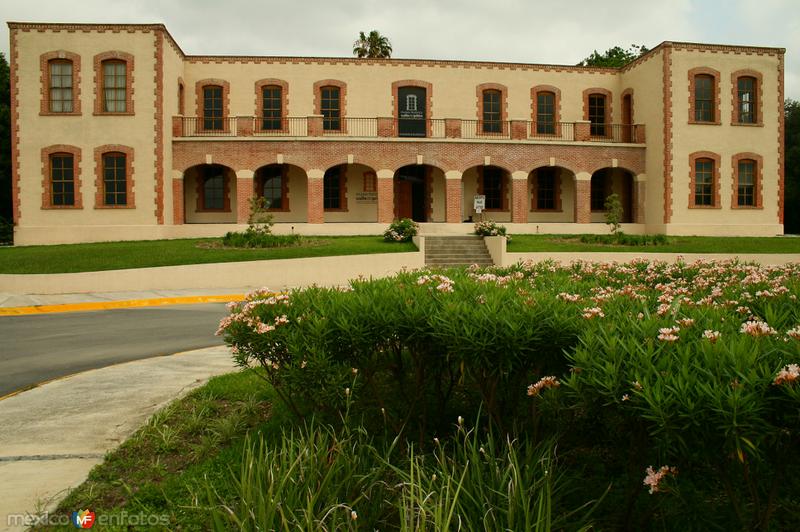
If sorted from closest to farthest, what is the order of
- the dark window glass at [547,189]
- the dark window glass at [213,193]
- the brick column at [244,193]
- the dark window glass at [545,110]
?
the brick column at [244,193]
the dark window glass at [213,193]
the dark window glass at [545,110]
the dark window glass at [547,189]

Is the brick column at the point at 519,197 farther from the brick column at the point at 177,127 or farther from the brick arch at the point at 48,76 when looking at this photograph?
the brick arch at the point at 48,76

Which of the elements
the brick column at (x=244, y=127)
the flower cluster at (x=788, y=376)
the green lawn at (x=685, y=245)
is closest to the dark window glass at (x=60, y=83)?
the brick column at (x=244, y=127)

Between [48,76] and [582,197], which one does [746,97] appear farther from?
[48,76]

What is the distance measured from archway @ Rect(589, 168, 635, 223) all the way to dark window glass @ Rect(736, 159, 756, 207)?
17.8 ft

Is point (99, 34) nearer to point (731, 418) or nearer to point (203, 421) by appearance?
point (203, 421)

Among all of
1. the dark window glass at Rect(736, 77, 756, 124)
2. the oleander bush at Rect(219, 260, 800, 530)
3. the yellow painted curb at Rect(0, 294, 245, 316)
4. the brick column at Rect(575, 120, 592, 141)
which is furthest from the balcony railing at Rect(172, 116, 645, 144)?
the oleander bush at Rect(219, 260, 800, 530)

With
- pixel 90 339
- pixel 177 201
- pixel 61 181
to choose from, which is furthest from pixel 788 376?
pixel 61 181

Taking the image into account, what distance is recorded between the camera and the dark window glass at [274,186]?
3170 cm

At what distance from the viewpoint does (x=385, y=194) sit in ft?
97.0

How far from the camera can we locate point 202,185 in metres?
31.4

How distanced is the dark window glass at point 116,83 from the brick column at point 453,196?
51.1 feet

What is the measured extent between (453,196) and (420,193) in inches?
146

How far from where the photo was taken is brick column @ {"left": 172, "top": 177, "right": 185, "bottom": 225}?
93.0 ft

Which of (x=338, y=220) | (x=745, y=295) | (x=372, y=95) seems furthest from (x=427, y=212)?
(x=745, y=295)
